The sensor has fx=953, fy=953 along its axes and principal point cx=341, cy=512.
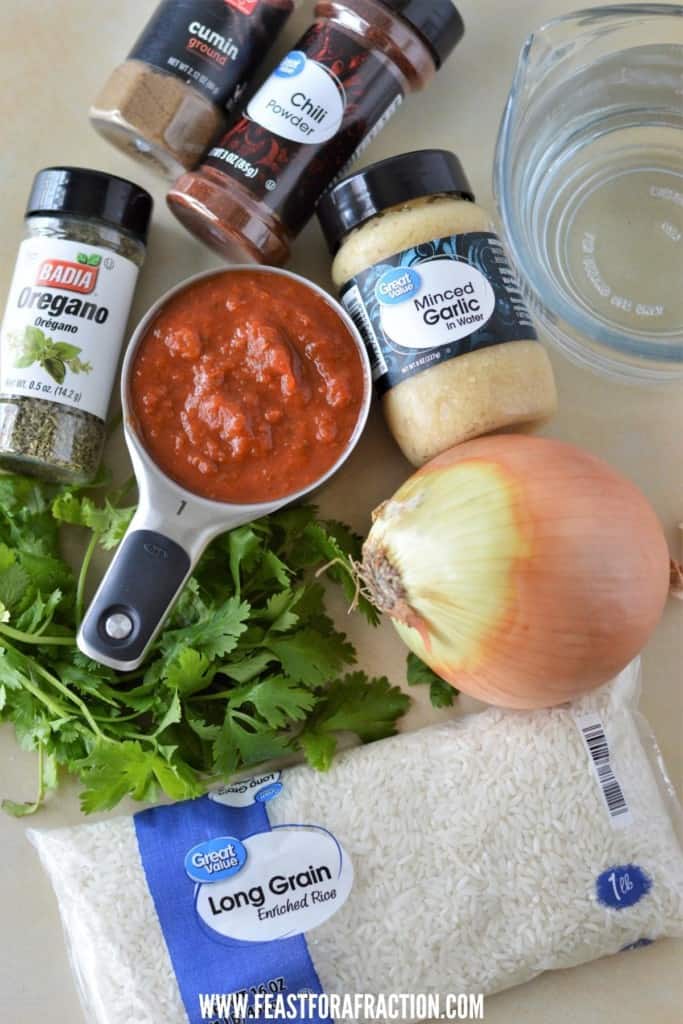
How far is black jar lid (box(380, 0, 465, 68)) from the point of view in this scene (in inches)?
45.6

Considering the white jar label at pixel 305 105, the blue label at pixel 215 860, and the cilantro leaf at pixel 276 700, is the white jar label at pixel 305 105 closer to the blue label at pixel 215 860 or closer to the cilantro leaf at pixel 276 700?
the cilantro leaf at pixel 276 700

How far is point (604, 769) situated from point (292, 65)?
37.2 inches

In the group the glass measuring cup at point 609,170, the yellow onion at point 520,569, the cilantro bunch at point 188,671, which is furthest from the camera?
the glass measuring cup at point 609,170

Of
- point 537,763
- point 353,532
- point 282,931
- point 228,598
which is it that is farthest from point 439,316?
point 282,931

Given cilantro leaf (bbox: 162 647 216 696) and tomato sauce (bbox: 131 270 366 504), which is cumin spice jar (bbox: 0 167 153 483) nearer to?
tomato sauce (bbox: 131 270 366 504)

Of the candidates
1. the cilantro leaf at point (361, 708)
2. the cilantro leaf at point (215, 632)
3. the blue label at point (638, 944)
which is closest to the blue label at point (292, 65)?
the cilantro leaf at point (215, 632)

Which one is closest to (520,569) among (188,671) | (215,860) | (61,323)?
(188,671)

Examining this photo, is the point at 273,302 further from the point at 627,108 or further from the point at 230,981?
the point at 230,981

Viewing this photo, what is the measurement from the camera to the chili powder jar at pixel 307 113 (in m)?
1.17

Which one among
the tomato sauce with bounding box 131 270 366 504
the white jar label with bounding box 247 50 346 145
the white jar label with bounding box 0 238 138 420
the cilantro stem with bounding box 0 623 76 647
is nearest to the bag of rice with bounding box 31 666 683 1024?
the cilantro stem with bounding box 0 623 76 647

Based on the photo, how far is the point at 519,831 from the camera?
1.14m

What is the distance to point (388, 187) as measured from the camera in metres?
1.12

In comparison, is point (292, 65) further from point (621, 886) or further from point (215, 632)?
point (621, 886)

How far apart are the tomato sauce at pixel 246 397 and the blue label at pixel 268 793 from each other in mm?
349
